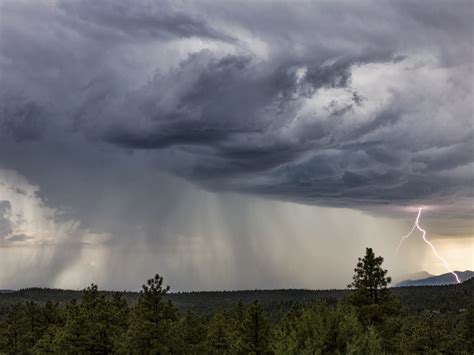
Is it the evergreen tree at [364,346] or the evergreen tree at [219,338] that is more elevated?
the evergreen tree at [364,346]

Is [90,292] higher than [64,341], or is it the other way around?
[90,292]

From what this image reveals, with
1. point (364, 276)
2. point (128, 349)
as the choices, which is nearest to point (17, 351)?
point (128, 349)

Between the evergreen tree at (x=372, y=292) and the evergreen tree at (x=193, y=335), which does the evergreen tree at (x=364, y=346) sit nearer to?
the evergreen tree at (x=372, y=292)

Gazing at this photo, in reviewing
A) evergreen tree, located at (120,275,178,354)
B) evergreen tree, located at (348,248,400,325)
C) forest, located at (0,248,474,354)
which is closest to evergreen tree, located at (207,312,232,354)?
forest, located at (0,248,474,354)

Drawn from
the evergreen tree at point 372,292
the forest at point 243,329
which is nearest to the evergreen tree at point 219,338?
the forest at point 243,329

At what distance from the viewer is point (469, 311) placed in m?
97.6

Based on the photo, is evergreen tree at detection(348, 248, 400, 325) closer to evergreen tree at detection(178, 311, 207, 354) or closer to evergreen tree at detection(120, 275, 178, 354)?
evergreen tree at detection(120, 275, 178, 354)

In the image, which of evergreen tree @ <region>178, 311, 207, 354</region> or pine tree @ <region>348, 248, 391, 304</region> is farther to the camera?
evergreen tree @ <region>178, 311, 207, 354</region>

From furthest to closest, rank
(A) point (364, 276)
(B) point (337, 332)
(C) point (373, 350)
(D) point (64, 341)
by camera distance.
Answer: (D) point (64, 341) → (A) point (364, 276) → (B) point (337, 332) → (C) point (373, 350)

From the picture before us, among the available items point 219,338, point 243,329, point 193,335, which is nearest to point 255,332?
point 243,329

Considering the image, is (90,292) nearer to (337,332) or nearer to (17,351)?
(17,351)

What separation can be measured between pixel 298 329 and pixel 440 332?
2975 cm

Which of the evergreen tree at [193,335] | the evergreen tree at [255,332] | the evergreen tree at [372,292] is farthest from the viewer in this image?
the evergreen tree at [193,335]

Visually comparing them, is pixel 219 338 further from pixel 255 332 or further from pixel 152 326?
pixel 152 326
